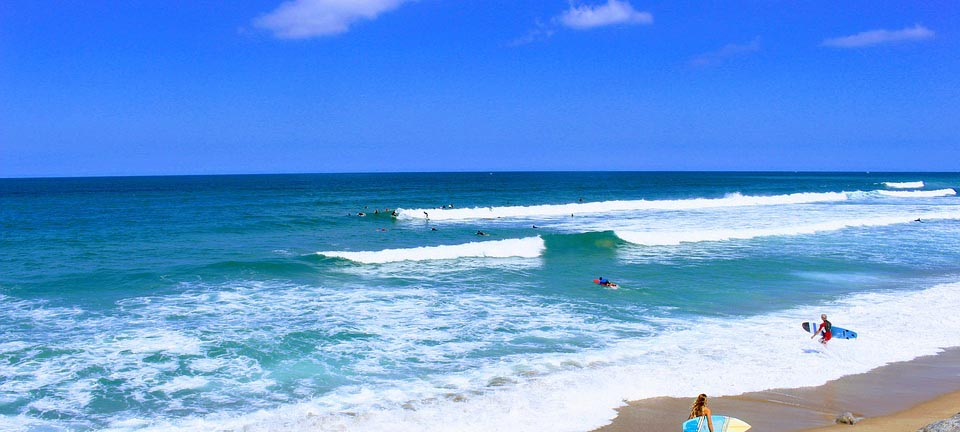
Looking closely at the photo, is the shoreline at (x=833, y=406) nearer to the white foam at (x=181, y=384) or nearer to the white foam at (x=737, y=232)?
the white foam at (x=181, y=384)

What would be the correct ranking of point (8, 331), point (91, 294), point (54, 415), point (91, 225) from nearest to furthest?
point (54, 415) → point (8, 331) → point (91, 294) → point (91, 225)

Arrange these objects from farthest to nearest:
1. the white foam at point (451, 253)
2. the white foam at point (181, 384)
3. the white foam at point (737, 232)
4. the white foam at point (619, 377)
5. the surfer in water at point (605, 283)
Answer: the white foam at point (737, 232)
the white foam at point (451, 253)
the surfer in water at point (605, 283)
the white foam at point (181, 384)
the white foam at point (619, 377)

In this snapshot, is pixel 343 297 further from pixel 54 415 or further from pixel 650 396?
pixel 650 396

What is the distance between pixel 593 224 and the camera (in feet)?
131

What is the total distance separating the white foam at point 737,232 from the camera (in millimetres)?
30812

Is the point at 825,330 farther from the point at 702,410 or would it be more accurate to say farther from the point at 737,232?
the point at 737,232

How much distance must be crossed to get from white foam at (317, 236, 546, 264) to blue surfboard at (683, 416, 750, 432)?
706 inches

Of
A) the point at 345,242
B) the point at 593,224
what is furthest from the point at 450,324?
the point at 593,224

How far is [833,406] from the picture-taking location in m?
9.73

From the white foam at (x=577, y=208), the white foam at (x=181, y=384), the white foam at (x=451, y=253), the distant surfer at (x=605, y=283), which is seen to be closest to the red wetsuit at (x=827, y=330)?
the distant surfer at (x=605, y=283)

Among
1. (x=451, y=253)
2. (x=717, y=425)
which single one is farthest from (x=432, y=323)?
(x=451, y=253)

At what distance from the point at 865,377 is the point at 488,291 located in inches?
408

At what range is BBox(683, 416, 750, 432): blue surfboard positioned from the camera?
822 cm

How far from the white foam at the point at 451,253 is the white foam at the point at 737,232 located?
5.66 meters
